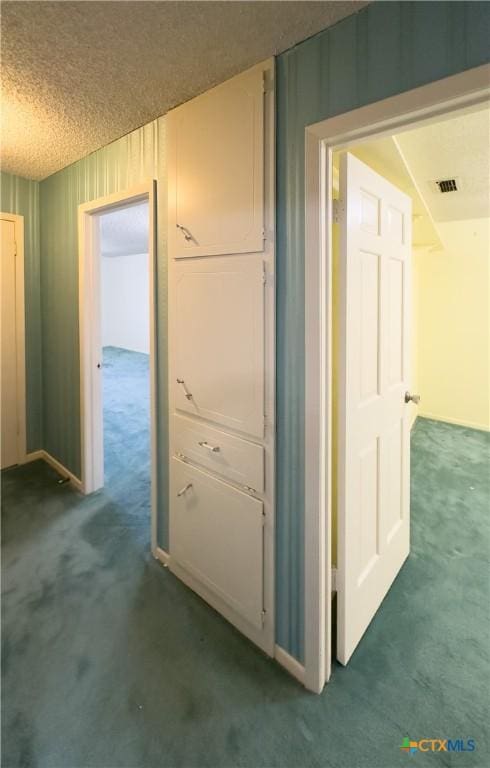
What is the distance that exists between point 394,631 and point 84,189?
10.2 ft

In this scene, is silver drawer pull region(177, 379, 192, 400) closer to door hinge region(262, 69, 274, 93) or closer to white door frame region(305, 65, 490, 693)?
white door frame region(305, 65, 490, 693)

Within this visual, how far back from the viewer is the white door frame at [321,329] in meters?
1.17

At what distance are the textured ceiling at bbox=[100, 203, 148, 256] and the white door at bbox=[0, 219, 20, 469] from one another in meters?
0.73

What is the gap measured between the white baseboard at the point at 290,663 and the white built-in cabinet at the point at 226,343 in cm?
3

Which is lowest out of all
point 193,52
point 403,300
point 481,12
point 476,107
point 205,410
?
point 205,410

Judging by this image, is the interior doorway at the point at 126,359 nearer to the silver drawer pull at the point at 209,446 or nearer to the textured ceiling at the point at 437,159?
the silver drawer pull at the point at 209,446

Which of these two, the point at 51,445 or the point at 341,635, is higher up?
the point at 51,445

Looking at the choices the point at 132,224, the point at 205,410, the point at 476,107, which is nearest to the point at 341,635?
the point at 205,410

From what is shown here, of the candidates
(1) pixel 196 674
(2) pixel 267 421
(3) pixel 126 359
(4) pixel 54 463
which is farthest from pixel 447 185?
(3) pixel 126 359

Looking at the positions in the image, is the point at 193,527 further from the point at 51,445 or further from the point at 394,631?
the point at 51,445

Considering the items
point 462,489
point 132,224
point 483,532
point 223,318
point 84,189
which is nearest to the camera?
point 223,318

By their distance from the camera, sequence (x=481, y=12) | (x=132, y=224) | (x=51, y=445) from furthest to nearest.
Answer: (x=132, y=224) < (x=51, y=445) < (x=481, y=12)

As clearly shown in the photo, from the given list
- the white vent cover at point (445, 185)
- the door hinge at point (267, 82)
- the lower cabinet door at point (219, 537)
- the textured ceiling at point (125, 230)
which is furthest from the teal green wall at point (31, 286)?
the white vent cover at point (445, 185)

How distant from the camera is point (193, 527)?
6.26ft
